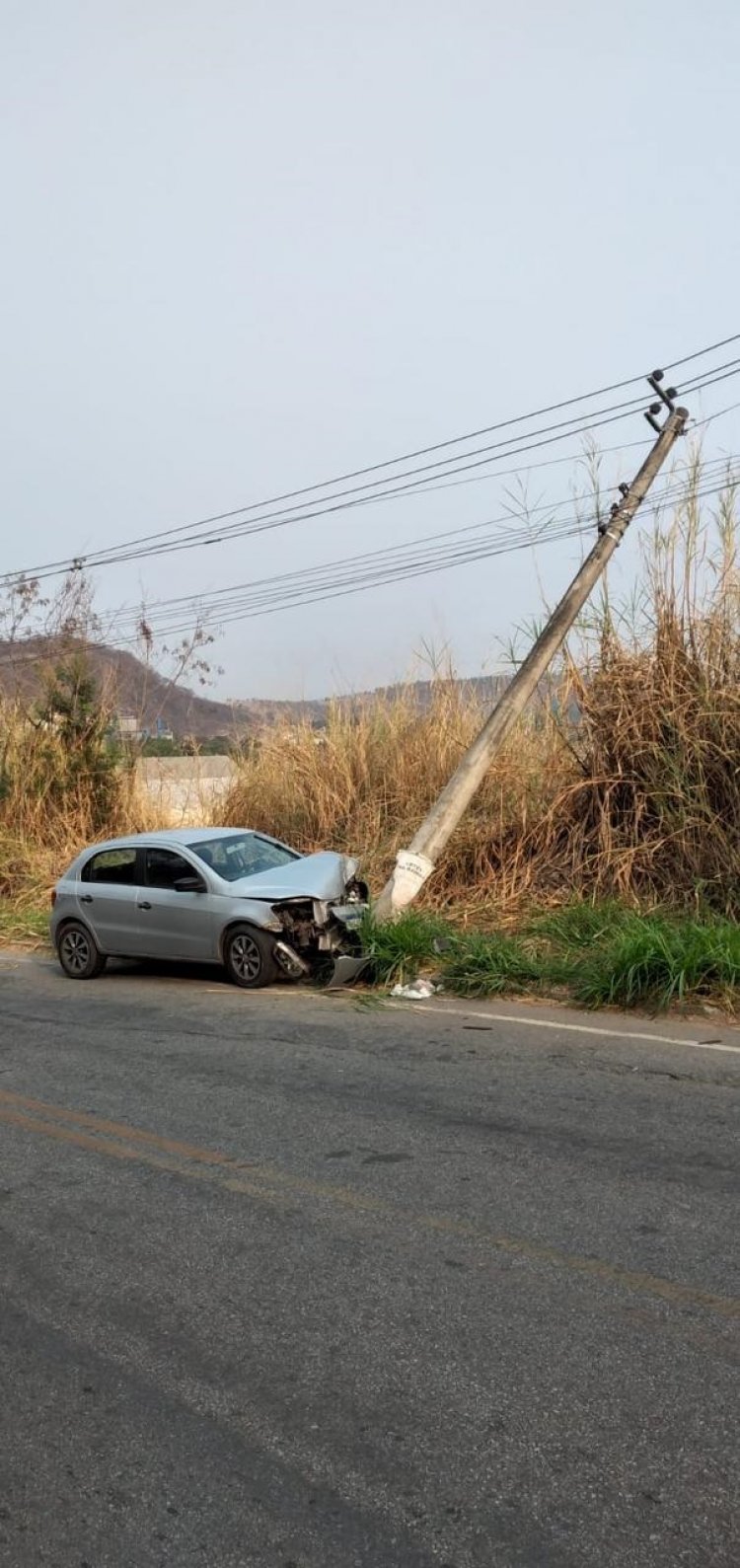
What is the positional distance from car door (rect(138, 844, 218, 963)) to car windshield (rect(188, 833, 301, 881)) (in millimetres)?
231

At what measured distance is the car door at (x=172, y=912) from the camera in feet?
34.7

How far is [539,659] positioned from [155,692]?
15138mm

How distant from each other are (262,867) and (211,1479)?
27.3ft

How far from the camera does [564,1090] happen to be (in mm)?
6398

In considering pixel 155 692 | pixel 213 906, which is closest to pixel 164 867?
pixel 213 906

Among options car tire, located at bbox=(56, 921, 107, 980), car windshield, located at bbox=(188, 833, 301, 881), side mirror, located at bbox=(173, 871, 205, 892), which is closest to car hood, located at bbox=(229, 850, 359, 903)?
car windshield, located at bbox=(188, 833, 301, 881)

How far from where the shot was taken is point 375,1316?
151 inches

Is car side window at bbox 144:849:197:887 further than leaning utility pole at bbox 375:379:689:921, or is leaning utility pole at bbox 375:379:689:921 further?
leaning utility pole at bbox 375:379:689:921

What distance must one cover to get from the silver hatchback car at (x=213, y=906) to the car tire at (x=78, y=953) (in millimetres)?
10

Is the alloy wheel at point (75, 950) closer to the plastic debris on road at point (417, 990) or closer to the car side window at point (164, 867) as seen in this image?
the car side window at point (164, 867)

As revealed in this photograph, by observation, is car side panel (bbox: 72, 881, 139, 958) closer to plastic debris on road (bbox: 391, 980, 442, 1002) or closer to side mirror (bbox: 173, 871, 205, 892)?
side mirror (bbox: 173, 871, 205, 892)

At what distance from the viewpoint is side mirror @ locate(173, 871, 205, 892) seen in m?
10.7

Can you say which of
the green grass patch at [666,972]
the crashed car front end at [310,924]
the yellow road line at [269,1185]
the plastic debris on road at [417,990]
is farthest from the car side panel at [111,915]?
the green grass patch at [666,972]

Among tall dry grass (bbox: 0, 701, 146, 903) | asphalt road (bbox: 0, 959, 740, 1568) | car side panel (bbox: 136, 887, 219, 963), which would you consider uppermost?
tall dry grass (bbox: 0, 701, 146, 903)
